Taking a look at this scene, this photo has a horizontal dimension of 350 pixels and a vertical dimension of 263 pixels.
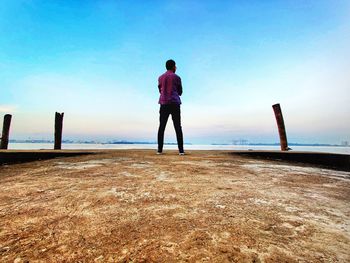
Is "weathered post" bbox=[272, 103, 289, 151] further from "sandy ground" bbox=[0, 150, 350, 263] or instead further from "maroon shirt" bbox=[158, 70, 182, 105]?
"sandy ground" bbox=[0, 150, 350, 263]

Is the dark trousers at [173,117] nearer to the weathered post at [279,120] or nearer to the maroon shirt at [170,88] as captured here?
the maroon shirt at [170,88]

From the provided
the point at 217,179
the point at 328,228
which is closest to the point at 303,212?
the point at 328,228

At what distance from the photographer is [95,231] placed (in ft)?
4.76

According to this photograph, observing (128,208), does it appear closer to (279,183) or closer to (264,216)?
(264,216)

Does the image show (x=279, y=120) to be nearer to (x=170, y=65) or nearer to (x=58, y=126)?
(x=170, y=65)

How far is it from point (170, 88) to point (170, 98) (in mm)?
239

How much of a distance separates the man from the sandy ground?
9.72 ft

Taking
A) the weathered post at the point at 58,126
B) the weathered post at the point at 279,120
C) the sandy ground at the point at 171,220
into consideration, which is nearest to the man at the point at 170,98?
the sandy ground at the point at 171,220

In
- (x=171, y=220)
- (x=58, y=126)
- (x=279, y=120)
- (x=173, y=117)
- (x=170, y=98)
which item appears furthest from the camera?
(x=58, y=126)

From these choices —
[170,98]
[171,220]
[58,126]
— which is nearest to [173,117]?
[170,98]

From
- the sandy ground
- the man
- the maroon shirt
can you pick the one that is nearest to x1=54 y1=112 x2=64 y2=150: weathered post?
the man

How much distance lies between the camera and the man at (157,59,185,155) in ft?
18.2

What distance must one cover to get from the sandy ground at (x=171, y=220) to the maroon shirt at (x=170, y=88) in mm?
3078

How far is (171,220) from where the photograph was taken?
5.24 ft
